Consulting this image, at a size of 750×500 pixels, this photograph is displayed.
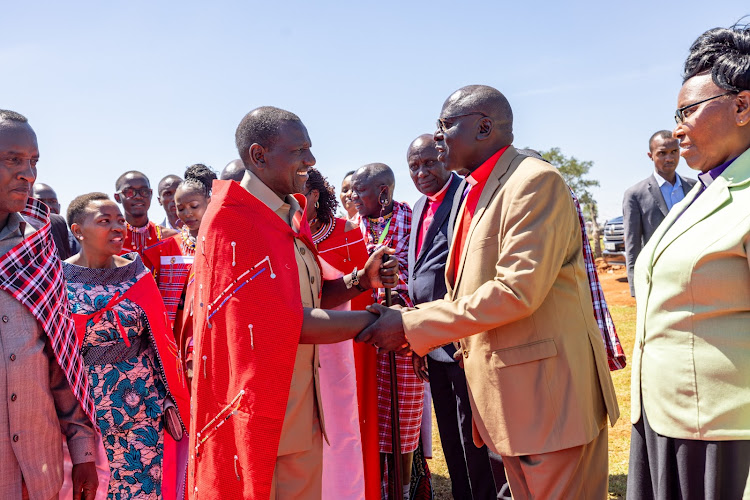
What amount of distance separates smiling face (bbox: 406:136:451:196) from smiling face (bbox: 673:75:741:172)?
8.48 ft

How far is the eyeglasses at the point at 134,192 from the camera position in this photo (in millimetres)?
6395

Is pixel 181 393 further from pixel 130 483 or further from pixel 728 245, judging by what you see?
pixel 728 245

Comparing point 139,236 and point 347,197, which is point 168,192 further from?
point 347,197

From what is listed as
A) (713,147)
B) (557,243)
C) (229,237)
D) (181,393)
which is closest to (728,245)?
(713,147)

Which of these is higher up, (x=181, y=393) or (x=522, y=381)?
(x=522, y=381)

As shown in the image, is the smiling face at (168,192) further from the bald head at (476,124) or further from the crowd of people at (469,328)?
the bald head at (476,124)

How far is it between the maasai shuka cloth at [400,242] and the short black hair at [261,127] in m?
2.21

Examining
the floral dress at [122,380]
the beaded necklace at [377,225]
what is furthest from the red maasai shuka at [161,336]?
the beaded necklace at [377,225]

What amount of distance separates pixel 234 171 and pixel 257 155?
88.1 inches

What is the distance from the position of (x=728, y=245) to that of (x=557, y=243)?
72cm

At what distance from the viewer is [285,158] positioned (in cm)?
Result: 317

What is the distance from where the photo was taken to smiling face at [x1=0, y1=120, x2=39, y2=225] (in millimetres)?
2619

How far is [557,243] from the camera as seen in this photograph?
288 centimetres

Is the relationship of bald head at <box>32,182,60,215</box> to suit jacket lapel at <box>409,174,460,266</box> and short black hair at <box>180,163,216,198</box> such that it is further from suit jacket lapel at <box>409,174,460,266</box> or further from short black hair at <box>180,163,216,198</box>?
suit jacket lapel at <box>409,174,460,266</box>
